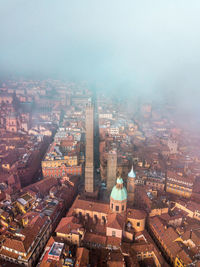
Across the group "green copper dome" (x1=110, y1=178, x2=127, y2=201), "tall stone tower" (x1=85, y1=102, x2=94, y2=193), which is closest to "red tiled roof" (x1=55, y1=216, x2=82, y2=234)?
"green copper dome" (x1=110, y1=178, x2=127, y2=201)

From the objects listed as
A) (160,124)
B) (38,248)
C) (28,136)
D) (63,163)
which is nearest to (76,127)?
(28,136)

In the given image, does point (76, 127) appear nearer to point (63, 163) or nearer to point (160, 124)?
point (63, 163)

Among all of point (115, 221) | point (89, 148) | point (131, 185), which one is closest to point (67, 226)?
point (115, 221)

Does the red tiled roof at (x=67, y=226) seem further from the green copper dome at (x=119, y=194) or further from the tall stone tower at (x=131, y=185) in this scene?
the tall stone tower at (x=131, y=185)

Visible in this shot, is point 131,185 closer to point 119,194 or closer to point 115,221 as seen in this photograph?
point 119,194

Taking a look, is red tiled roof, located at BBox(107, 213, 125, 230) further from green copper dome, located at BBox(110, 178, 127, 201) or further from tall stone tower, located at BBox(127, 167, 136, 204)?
tall stone tower, located at BBox(127, 167, 136, 204)

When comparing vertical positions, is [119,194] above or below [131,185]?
above

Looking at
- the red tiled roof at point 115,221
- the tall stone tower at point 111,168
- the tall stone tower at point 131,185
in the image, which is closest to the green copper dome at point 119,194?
the red tiled roof at point 115,221
